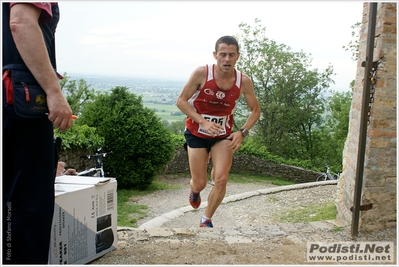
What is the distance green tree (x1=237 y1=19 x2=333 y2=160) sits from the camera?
84.7 feet

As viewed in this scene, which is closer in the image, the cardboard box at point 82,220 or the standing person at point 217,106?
the cardboard box at point 82,220

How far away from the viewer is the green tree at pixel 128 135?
36.2 feet

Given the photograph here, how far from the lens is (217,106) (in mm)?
4293

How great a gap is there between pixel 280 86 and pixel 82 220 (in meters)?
24.1

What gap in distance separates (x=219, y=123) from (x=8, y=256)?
252 cm

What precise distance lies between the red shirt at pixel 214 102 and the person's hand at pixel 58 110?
2202 millimetres

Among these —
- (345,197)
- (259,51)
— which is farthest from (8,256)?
(259,51)

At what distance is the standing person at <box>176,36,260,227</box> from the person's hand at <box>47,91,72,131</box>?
6.67 ft

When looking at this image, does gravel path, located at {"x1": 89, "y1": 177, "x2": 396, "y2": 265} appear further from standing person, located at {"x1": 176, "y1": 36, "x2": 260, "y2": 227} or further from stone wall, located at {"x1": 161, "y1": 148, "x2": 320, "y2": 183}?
stone wall, located at {"x1": 161, "y1": 148, "x2": 320, "y2": 183}

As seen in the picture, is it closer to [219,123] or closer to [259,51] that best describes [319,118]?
[259,51]

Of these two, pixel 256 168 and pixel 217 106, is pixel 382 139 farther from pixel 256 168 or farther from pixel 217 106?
pixel 256 168

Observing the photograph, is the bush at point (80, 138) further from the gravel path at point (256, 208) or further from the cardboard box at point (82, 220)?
the cardboard box at point (82, 220)

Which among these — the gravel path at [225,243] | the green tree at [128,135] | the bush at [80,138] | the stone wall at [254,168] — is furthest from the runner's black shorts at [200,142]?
the stone wall at [254,168]

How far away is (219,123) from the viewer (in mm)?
4305
